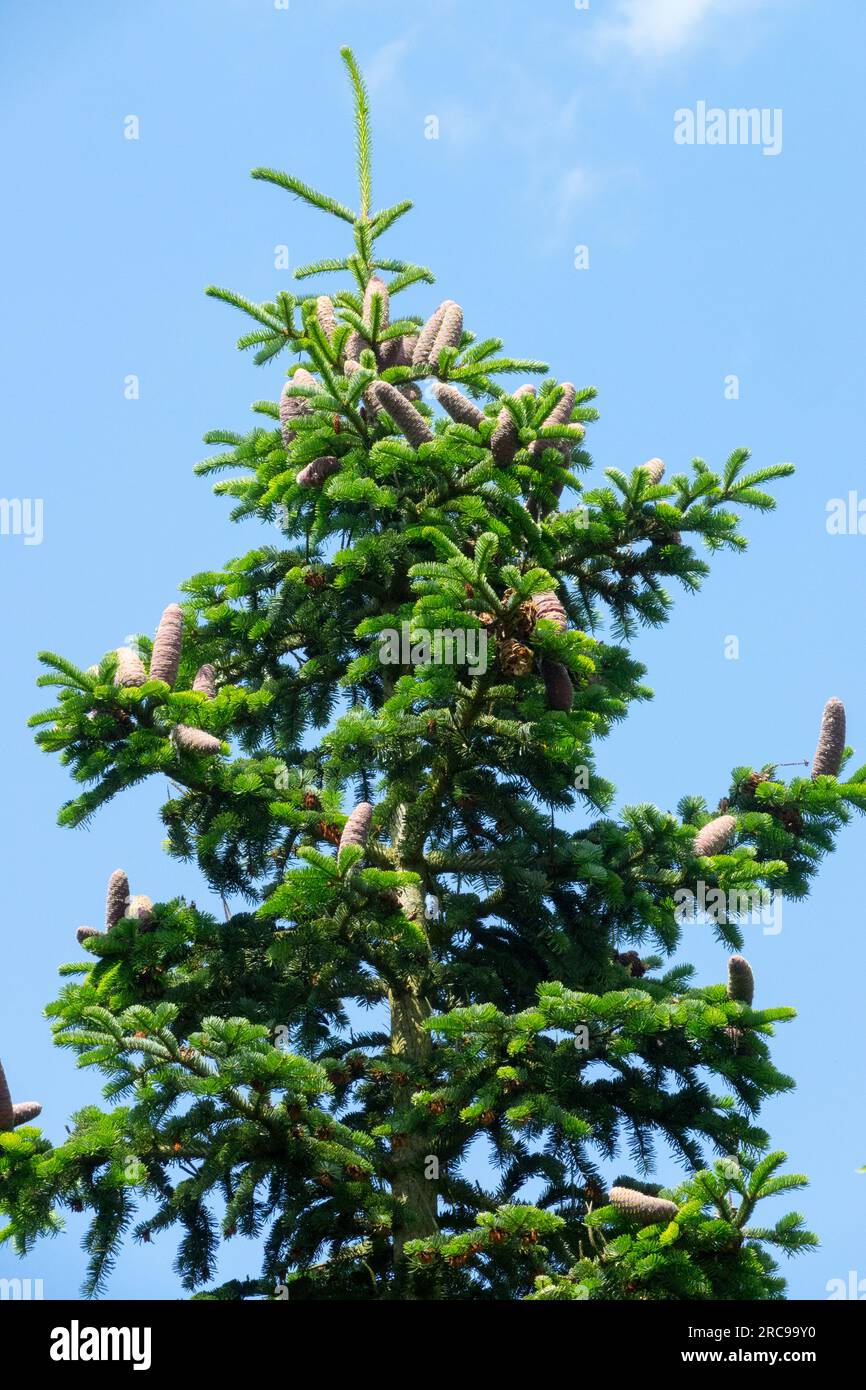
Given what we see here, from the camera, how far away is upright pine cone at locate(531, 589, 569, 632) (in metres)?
8.28

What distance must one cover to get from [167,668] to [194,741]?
479mm

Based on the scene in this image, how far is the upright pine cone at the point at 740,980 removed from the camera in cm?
820

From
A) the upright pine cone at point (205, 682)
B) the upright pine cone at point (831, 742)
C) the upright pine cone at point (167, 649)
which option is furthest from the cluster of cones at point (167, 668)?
the upright pine cone at point (831, 742)

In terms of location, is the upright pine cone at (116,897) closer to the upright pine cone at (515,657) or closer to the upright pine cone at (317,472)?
the upright pine cone at (515,657)

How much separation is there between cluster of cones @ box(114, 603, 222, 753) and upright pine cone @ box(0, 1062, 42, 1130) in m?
1.97

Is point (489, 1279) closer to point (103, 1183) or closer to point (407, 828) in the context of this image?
point (103, 1183)

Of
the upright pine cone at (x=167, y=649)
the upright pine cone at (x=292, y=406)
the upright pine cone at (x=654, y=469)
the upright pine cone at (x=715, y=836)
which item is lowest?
the upright pine cone at (x=715, y=836)

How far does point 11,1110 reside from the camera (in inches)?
323

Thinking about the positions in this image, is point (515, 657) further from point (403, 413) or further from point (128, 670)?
point (128, 670)

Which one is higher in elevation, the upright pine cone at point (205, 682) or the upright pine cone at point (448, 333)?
the upright pine cone at point (448, 333)

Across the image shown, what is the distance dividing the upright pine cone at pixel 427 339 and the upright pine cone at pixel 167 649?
250 cm

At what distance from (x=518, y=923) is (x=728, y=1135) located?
1.90 metres

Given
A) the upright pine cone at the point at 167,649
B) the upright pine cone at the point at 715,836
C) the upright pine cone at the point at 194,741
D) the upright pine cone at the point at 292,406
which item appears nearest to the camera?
the upright pine cone at the point at 194,741

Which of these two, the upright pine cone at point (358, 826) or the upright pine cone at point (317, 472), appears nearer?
the upright pine cone at point (358, 826)
